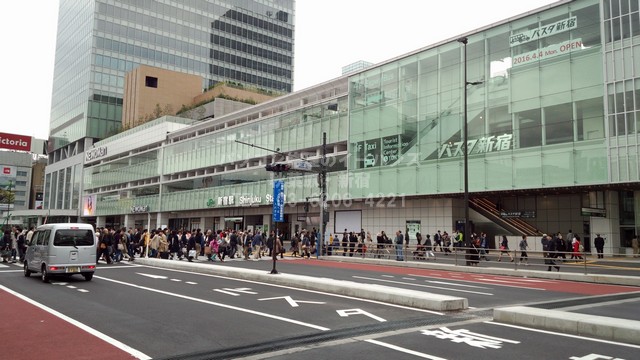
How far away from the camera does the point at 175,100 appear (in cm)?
8725

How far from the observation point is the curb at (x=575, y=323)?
25.4ft

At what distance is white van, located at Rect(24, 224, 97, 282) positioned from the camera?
15.8 meters

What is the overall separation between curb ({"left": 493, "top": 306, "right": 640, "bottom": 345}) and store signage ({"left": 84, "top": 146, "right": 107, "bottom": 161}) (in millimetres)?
81061

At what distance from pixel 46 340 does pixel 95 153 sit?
273 ft

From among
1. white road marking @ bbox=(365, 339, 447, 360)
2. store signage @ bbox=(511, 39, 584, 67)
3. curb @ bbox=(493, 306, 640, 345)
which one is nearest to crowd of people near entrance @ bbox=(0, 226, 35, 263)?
white road marking @ bbox=(365, 339, 447, 360)

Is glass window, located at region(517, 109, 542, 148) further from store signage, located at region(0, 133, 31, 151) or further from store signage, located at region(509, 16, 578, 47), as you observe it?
store signage, located at region(0, 133, 31, 151)

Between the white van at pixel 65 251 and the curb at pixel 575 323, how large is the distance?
13.3 metres

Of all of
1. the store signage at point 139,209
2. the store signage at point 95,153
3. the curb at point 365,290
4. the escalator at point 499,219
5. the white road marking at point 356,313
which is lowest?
the white road marking at point 356,313

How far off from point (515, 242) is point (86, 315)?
29.4 metres

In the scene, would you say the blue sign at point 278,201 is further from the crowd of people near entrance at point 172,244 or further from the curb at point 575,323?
the curb at point 575,323

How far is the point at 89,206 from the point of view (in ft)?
269

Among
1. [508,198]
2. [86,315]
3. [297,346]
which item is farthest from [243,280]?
[508,198]

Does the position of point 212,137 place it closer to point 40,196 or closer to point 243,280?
point 243,280

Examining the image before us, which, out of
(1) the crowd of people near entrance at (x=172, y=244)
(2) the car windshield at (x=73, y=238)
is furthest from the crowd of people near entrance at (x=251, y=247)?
(2) the car windshield at (x=73, y=238)
